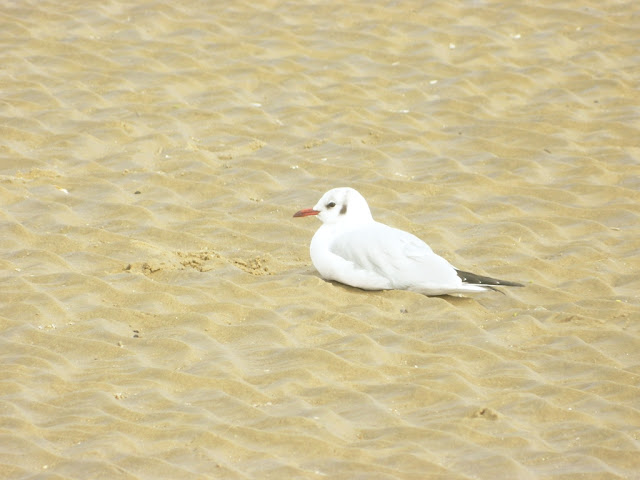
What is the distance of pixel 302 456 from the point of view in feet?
13.0

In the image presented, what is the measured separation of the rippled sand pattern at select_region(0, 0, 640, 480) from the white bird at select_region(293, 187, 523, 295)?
10cm

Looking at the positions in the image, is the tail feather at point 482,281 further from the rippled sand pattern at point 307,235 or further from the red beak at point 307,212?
the red beak at point 307,212

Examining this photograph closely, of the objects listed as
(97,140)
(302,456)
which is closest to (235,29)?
(97,140)

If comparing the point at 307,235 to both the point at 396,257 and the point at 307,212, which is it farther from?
the point at 396,257

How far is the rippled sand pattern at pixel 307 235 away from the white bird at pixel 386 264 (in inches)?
3.9

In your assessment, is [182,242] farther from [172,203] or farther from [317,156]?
[317,156]

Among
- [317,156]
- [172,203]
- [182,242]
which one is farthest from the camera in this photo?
[317,156]

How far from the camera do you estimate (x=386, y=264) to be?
5688 mm

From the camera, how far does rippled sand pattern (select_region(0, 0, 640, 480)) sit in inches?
163

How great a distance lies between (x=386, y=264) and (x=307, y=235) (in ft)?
3.26

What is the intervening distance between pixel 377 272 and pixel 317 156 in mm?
2003

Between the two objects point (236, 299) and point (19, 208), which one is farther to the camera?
point (19, 208)

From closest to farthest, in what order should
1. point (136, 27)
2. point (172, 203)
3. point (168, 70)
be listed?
1. point (172, 203)
2. point (168, 70)
3. point (136, 27)

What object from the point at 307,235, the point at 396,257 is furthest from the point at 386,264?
the point at 307,235
